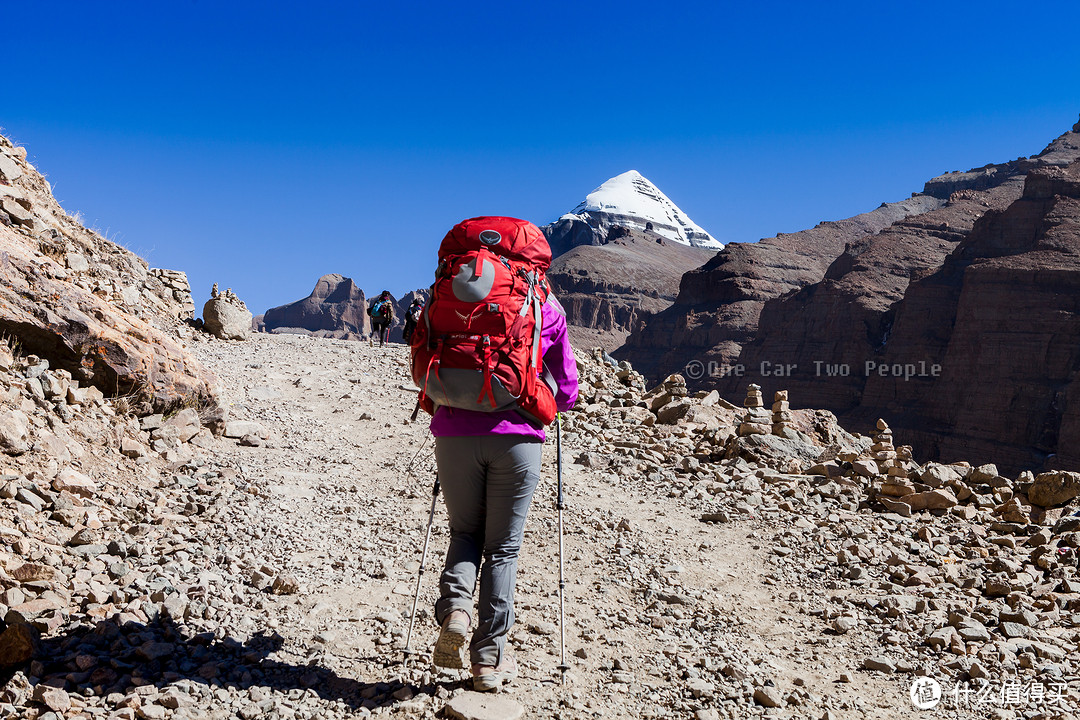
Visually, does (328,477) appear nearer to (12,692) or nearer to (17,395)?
(17,395)

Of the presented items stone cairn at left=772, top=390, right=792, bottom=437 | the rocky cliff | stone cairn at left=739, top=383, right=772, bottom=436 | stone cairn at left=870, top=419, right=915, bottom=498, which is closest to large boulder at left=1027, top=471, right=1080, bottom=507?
stone cairn at left=870, top=419, right=915, bottom=498

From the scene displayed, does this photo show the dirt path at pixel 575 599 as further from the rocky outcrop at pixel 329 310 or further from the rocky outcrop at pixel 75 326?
the rocky outcrop at pixel 329 310

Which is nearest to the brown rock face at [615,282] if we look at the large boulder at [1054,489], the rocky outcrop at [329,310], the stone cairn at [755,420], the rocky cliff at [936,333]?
the rocky cliff at [936,333]

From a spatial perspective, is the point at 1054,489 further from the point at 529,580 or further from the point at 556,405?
the point at 556,405

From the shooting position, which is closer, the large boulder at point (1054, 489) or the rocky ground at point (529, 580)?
the rocky ground at point (529, 580)

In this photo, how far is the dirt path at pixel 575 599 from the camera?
395 cm

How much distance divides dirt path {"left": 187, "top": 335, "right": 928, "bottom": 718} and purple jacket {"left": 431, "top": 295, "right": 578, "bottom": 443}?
4.35 feet

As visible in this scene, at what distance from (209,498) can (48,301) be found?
92.6 inches

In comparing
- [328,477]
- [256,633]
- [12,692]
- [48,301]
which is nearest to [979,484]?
[328,477]

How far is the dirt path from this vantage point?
3.95 meters

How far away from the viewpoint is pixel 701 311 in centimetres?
11469

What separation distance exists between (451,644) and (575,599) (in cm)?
200

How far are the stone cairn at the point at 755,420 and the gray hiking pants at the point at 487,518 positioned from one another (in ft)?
25.9

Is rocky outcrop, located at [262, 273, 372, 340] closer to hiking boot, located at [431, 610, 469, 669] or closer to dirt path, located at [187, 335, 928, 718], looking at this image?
dirt path, located at [187, 335, 928, 718]
